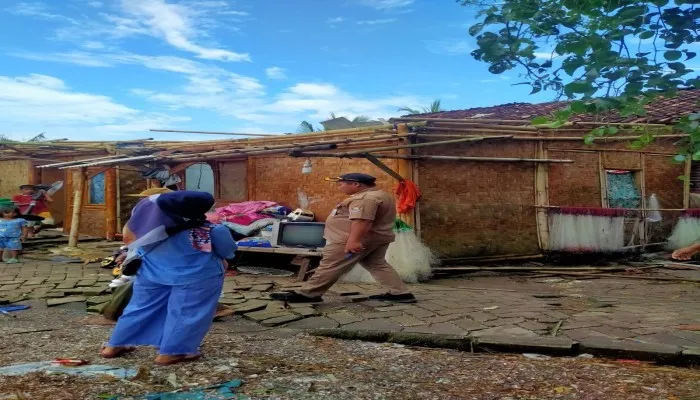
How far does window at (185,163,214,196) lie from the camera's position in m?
14.4

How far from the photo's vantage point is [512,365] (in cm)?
454

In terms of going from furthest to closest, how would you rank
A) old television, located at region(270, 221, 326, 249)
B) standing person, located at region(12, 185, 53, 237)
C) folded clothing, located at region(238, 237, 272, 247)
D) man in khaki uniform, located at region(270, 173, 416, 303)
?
standing person, located at region(12, 185, 53, 237)
folded clothing, located at region(238, 237, 272, 247)
old television, located at region(270, 221, 326, 249)
man in khaki uniform, located at region(270, 173, 416, 303)

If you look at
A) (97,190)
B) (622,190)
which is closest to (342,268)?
(622,190)

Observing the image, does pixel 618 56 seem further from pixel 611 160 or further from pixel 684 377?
pixel 611 160

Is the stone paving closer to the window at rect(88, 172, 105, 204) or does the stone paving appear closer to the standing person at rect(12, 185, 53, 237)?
the standing person at rect(12, 185, 53, 237)

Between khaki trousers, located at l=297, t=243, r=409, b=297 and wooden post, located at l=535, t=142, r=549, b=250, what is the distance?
4884 millimetres

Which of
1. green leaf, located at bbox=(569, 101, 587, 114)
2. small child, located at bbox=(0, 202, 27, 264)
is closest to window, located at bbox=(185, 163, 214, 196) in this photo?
small child, located at bbox=(0, 202, 27, 264)

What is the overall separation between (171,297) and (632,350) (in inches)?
140

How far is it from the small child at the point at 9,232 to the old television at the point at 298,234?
4630 millimetres

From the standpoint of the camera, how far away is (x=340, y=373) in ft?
13.9

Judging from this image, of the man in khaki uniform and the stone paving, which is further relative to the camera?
the man in khaki uniform

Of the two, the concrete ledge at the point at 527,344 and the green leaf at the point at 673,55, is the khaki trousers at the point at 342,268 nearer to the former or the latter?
the concrete ledge at the point at 527,344

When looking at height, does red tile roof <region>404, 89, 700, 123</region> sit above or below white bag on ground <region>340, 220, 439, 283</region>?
above

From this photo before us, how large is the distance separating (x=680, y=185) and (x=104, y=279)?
11194 millimetres
